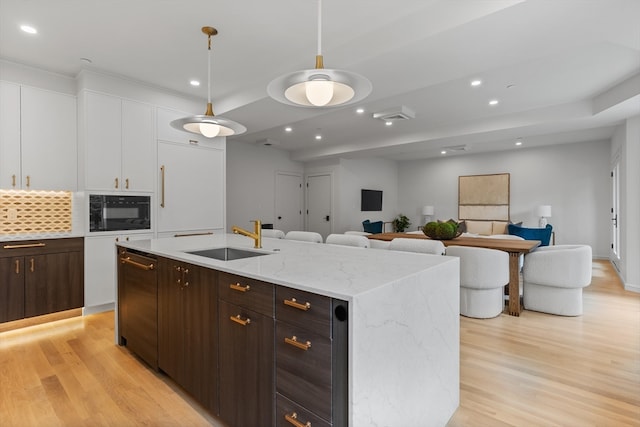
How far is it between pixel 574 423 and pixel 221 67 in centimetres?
413

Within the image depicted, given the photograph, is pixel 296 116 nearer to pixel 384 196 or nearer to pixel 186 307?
pixel 186 307

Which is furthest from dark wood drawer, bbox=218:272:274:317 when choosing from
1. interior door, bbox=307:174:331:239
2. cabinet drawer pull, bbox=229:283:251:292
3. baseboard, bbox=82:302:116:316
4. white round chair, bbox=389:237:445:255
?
interior door, bbox=307:174:331:239

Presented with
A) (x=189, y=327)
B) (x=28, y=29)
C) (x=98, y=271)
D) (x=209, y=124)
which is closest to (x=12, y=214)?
(x=98, y=271)

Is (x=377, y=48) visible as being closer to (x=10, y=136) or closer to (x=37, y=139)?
(x=37, y=139)

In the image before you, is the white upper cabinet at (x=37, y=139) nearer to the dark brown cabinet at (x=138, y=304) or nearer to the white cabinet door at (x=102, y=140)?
the white cabinet door at (x=102, y=140)

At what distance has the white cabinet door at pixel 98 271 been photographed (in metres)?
3.59

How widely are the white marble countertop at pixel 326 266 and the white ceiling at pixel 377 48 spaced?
1796 millimetres

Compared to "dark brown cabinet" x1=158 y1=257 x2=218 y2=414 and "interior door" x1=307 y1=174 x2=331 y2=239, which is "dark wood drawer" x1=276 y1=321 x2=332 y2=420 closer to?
"dark brown cabinet" x1=158 y1=257 x2=218 y2=414

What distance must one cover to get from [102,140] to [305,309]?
364 centimetres

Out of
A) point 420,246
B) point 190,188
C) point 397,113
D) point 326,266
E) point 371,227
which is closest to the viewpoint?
point 326,266

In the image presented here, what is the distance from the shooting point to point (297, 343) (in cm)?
123

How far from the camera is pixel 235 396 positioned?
154cm

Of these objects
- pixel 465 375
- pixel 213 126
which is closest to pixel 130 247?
pixel 213 126

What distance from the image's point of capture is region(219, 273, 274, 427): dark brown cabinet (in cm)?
138
